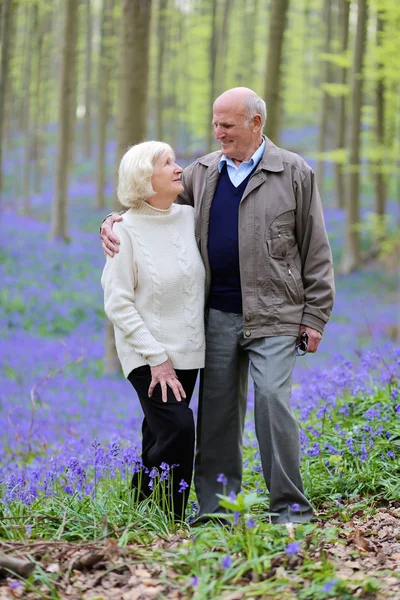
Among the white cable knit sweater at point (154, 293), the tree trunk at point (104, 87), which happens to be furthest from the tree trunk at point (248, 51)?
the white cable knit sweater at point (154, 293)

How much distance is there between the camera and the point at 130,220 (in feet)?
14.5

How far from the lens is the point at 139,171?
4.31m

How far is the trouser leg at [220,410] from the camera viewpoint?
455 centimetres

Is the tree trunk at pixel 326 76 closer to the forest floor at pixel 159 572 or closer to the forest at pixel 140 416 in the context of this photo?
the forest at pixel 140 416

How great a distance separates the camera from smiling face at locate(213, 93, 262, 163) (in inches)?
170

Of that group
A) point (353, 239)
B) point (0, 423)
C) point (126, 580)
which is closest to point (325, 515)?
point (126, 580)

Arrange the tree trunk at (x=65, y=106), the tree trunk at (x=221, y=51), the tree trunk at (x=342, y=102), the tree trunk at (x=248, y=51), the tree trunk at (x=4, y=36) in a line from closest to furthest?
1. the tree trunk at (x=4, y=36)
2. the tree trunk at (x=65, y=106)
3. the tree trunk at (x=342, y=102)
4. the tree trunk at (x=221, y=51)
5. the tree trunk at (x=248, y=51)

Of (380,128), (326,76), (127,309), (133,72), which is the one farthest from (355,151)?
(127,309)

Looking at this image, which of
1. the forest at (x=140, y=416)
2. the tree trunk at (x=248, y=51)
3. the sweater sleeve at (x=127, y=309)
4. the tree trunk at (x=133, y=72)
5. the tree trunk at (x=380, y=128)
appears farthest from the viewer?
the tree trunk at (x=248, y=51)

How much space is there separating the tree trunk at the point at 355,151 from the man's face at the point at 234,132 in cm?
1374

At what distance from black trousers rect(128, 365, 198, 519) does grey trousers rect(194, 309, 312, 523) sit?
0.91 feet

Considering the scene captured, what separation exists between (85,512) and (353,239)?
1764cm

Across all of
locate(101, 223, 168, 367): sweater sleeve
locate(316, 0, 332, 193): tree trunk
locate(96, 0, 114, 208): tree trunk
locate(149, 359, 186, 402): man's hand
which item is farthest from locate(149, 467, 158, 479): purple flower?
locate(316, 0, 332, 193): tree trunk

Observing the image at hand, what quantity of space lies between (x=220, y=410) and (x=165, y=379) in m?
0.57
